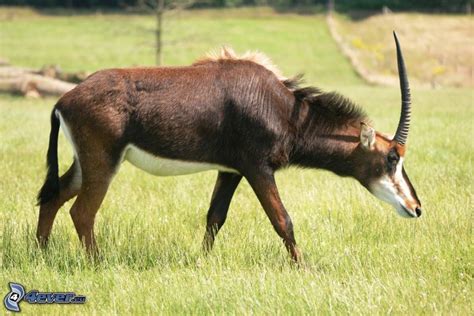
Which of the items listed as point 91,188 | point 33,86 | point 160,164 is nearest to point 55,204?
point 91,188

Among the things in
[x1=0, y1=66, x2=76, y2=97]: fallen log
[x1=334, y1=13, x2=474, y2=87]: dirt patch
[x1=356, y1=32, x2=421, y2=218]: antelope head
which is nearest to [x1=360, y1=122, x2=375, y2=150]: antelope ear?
[x1=356, y1=32, x2=421, y2=218]: antelope head

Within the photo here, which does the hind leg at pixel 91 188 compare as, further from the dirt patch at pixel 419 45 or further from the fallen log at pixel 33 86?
the dirt patch at pixel 419 45

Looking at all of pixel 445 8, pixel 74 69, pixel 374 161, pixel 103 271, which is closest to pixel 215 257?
pixel 103 271

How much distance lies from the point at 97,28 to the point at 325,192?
63.7 meters

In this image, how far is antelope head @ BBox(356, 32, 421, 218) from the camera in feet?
28.4

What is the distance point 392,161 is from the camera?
8750 millimetres

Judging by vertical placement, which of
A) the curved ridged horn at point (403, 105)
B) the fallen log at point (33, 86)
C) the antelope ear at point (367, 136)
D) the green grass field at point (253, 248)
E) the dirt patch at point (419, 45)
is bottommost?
the dirt patch at point (419, 45)

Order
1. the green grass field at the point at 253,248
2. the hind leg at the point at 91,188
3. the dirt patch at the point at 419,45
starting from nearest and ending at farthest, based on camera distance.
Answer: the green grass field at the point at 253,248
the hind leg at the point at 91,188
the dirt patch at the point at 419,45

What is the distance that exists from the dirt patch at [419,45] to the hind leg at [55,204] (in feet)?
147

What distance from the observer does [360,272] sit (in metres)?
7.50

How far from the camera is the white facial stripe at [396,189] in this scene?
8672 millimetres

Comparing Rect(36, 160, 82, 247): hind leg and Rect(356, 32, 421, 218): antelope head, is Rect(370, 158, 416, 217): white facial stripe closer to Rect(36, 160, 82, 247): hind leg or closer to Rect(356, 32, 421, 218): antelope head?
Rect(356, 32, 421, 218): antelope head

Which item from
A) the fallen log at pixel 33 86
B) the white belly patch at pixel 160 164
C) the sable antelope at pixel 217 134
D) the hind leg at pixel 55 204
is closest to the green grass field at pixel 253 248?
the hind leg at pixel 55 204

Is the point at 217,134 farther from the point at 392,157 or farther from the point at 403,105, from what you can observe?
the point at 403,105
